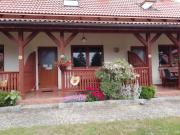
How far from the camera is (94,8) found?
1332 centimetres

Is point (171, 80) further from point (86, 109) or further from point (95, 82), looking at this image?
point (86, 109)

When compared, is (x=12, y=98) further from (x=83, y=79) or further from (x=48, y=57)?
(x=48, y=57)

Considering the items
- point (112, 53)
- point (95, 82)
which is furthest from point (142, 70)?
point (112, 53)

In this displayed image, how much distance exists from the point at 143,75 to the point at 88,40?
3.79 metres

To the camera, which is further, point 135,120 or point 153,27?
point 153,27

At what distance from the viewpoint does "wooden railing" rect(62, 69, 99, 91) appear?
403 inches

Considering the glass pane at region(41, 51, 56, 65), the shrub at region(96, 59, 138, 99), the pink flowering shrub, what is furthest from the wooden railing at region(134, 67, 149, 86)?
the glass pane at region(41, 51, 56, 65)

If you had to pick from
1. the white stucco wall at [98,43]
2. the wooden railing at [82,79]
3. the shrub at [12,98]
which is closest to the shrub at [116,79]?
the wooden railing at [82,79]

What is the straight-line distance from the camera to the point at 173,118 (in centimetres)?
746

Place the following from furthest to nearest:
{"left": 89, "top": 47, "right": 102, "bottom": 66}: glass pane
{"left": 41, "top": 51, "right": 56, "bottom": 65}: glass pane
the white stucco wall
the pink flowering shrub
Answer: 1. {"left": 89, "top": 47, "right": 102, "bottom": 66}: glass pane
2. {"left": 41, "top": 51, "right": 56, "bottom": 65}: glass pane
3. the white stucco wall
4. the pink flowering shrub

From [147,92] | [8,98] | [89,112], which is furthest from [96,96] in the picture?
[8,98]

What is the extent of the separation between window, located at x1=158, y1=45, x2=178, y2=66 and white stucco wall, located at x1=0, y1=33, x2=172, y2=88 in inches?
10.9

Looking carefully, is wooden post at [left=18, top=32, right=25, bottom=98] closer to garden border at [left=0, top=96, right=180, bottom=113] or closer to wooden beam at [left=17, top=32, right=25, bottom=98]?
wooden beam at [left=17, top=32, right=25, bottom=98]

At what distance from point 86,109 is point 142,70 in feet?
10.9
